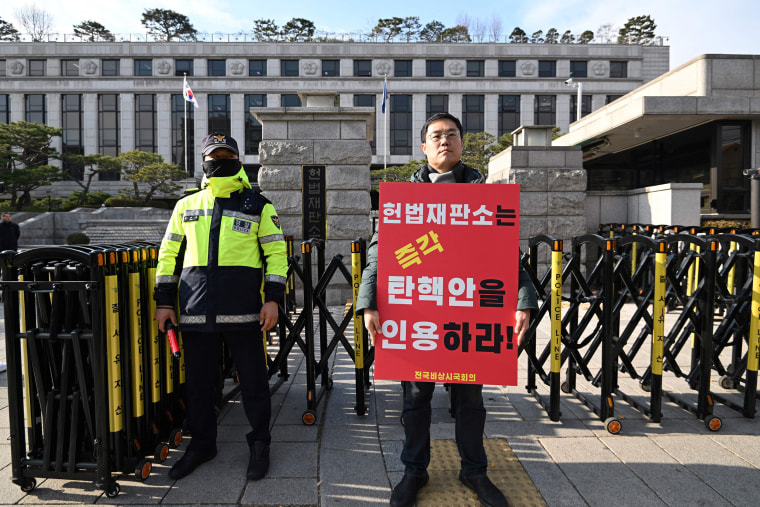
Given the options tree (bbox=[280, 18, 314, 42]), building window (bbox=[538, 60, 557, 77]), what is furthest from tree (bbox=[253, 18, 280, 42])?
building window (bbox=[538, 60, 557, 77])

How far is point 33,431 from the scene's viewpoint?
2963 millimetres

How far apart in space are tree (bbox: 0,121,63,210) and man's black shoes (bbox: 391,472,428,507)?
3750 cm

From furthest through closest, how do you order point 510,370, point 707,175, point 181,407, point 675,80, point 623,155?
point 623,155 < point 675,80 < point 707,175 < point 181,407 < point 510,370

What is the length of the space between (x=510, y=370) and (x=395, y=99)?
4634 cm

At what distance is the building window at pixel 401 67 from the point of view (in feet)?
154

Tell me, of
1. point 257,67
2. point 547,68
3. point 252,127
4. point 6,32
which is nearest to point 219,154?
point 252,127

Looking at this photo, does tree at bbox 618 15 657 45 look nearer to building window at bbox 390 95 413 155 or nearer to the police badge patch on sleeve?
building window at bbox 390 95 413 155

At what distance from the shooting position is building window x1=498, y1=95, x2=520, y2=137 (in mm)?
46562

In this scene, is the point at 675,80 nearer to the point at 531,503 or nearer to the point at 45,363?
the point at 531,503

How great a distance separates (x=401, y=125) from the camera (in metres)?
46.0

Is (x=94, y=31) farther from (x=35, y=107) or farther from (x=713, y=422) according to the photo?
(x=713, y=422)

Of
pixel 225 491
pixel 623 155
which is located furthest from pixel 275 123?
pixel 623 155

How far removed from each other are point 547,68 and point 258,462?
52052 millimetres

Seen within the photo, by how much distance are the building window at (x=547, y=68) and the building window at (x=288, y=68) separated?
81.0 feet
